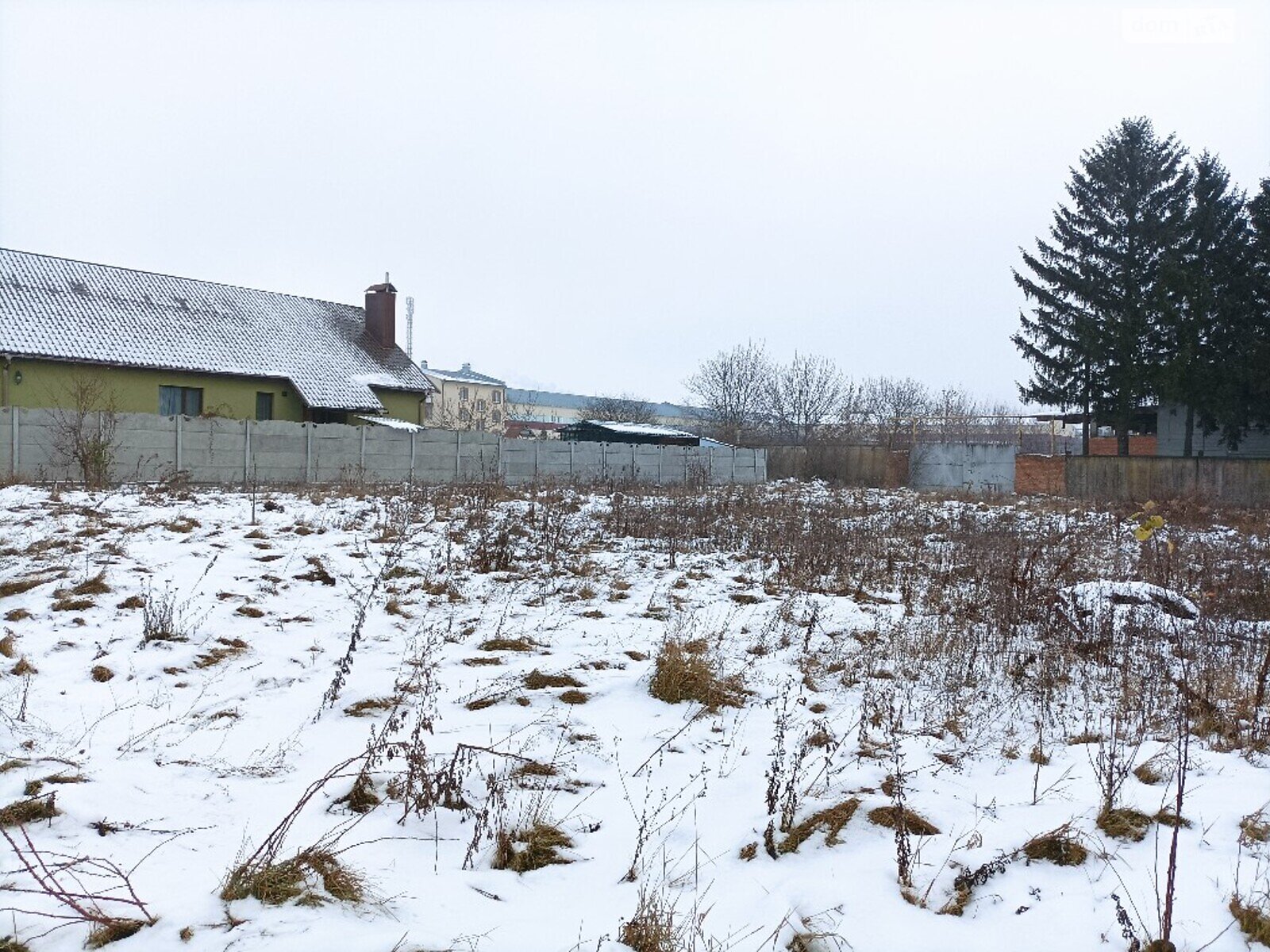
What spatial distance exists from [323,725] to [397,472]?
17.7 m

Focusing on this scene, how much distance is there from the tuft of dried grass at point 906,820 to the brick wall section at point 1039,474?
2545 cm

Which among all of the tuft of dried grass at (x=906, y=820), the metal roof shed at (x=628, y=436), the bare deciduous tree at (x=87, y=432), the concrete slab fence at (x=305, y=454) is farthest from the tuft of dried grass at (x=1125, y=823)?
the metal roof shed at (x=628, y=436)

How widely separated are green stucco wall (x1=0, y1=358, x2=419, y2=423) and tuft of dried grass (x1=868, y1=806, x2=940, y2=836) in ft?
71.9

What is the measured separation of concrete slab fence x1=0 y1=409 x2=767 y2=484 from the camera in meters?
16.3

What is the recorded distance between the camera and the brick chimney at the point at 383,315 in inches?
1209

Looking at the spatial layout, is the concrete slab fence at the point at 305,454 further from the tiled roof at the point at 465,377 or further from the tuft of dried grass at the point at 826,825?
the tiled roof at the point at 465,377

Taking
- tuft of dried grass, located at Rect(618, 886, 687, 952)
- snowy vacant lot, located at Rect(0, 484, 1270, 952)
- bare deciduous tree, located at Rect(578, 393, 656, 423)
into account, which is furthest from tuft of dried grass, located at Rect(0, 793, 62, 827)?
bare deciduous tree, located at Rect(578, 393, 656, 423)

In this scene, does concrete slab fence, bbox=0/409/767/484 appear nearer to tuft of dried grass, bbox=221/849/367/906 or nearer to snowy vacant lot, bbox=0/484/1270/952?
snowy vacant lot, bbox=0/484/1270/952

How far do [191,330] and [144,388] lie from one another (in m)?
2.87

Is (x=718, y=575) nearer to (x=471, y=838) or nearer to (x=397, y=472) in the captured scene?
(x=471, y=838)

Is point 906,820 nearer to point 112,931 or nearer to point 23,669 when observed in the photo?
point 112,931

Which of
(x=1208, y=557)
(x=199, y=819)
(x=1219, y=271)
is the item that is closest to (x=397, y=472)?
(x=1208, y=557)

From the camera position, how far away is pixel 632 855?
11.1 ft

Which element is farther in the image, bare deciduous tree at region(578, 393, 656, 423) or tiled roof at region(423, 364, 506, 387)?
tiled roof at region(423, 364, 506, 387)
